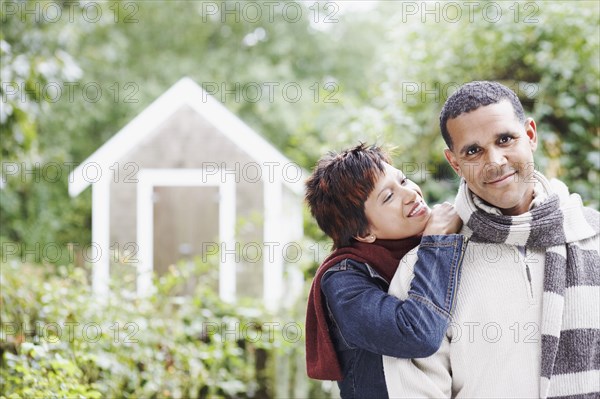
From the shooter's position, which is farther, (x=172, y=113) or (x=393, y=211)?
(x=172, y=113)

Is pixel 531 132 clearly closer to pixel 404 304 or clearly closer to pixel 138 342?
pixel 404 304

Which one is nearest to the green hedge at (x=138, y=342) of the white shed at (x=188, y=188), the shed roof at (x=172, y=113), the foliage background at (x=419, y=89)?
the foliage background at (x=419, y=89)

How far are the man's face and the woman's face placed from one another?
174 millimetres

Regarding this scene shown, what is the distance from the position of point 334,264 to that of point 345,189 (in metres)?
0.19

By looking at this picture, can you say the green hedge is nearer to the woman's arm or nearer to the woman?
the woman

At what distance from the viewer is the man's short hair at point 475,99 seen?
1.53 m

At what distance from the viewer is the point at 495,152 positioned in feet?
4.92

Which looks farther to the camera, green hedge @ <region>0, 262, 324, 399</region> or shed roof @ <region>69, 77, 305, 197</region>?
shed roof @ <region>69, 77, 305, 197</region>

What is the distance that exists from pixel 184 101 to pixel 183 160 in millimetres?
683

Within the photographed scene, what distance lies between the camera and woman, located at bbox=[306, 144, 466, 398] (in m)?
1.51

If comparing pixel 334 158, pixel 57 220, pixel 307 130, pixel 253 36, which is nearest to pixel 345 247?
pixel 334 158

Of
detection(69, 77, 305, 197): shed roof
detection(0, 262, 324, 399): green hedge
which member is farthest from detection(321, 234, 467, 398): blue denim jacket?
detection(69, 77, 305, 197): shed roof

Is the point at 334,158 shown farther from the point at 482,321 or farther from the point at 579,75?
the point at 579,75

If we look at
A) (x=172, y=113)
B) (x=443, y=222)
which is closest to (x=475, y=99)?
(x=443, y=222)
